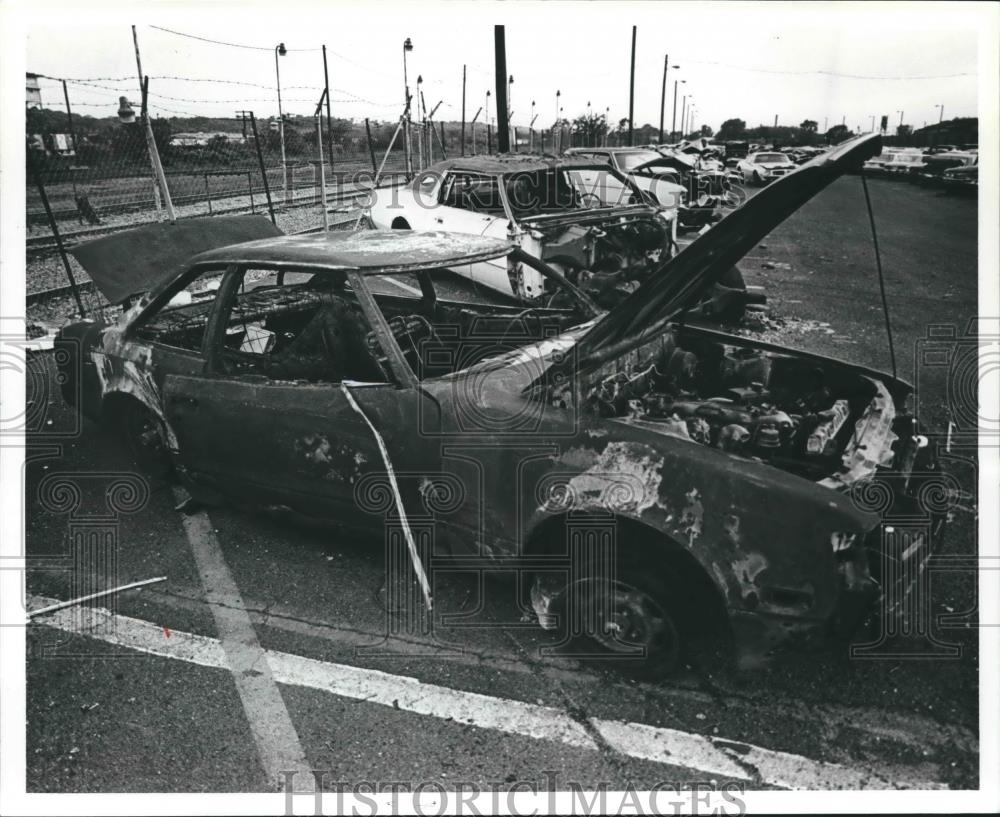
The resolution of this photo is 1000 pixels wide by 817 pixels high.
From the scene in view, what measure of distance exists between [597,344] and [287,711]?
165 cm

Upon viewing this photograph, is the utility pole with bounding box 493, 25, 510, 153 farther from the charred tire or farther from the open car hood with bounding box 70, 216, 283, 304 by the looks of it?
the charred tire

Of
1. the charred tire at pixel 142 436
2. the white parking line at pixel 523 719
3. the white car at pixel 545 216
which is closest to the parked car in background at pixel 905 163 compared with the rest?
the white car at pixel 545 216

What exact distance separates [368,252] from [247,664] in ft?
5.60

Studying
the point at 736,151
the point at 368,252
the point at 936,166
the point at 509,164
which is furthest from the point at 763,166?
the point at 368,252

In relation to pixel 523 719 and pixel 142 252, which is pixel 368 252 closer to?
pixel 523 719

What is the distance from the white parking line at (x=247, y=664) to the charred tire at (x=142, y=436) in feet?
1.20

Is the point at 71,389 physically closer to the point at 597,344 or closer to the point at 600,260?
the point at 597,344

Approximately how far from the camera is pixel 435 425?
265cm

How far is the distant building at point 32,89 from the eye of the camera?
2.96m

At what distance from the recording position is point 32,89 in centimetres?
338

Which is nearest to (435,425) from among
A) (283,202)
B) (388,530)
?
(388,530)

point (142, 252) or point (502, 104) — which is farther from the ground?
point (502, 104)

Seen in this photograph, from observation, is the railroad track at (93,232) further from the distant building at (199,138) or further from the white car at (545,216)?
the white car at (545,216)

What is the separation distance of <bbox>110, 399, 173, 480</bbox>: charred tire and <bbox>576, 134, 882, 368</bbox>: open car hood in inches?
89.4
